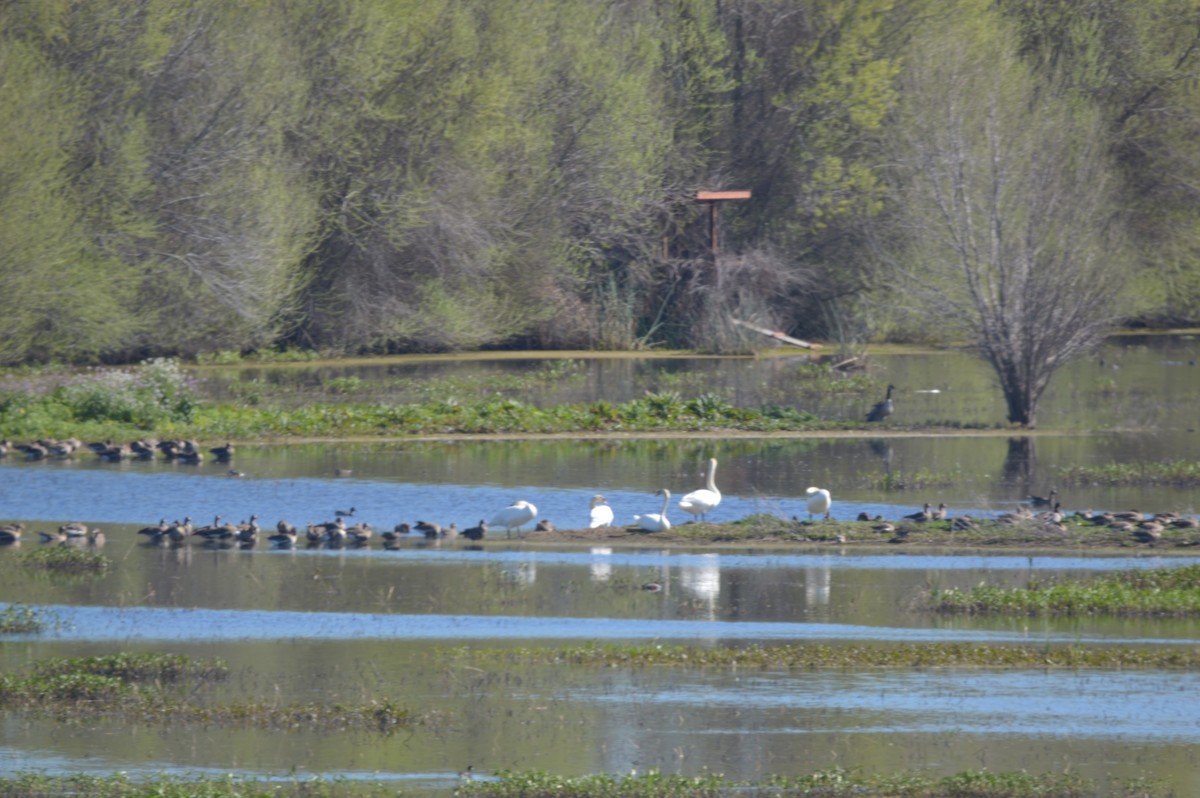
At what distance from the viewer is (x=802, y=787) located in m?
11.1

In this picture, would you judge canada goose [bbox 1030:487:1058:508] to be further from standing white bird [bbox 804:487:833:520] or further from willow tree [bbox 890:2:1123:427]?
willow tree [bbox 890:2:1123:427]

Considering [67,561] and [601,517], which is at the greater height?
[601,517]

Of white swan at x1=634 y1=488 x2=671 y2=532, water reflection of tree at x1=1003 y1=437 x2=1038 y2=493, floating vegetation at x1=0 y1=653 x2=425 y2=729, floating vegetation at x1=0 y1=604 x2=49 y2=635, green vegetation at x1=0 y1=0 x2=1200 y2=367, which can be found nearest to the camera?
floating vegetation at x1=0 y1=653 x2=425 y2=729

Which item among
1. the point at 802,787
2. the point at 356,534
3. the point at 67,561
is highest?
the point at 356,534

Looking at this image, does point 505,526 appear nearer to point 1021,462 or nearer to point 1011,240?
point 1021,462

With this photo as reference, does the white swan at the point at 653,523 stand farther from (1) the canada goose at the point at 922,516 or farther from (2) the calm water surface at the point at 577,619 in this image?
(1) the canada goose at the point at 922,516

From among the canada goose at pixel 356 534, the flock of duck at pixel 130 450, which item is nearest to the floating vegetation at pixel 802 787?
the canada goose at pixel 356 534

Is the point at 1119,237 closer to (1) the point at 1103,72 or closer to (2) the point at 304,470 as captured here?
(1) the point at 1103,72

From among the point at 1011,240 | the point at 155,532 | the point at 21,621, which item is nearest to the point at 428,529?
the point at 155,532

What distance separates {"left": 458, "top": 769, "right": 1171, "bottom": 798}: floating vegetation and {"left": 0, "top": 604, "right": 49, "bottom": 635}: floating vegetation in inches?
252

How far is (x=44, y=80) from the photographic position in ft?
119

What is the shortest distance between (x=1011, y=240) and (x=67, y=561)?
751 inches

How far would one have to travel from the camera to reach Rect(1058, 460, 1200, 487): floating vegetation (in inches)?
1003

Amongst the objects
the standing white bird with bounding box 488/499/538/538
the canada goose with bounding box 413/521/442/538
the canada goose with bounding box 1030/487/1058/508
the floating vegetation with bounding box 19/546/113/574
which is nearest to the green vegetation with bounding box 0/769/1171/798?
the floating vegetation with bounding box 19/546/113/574
